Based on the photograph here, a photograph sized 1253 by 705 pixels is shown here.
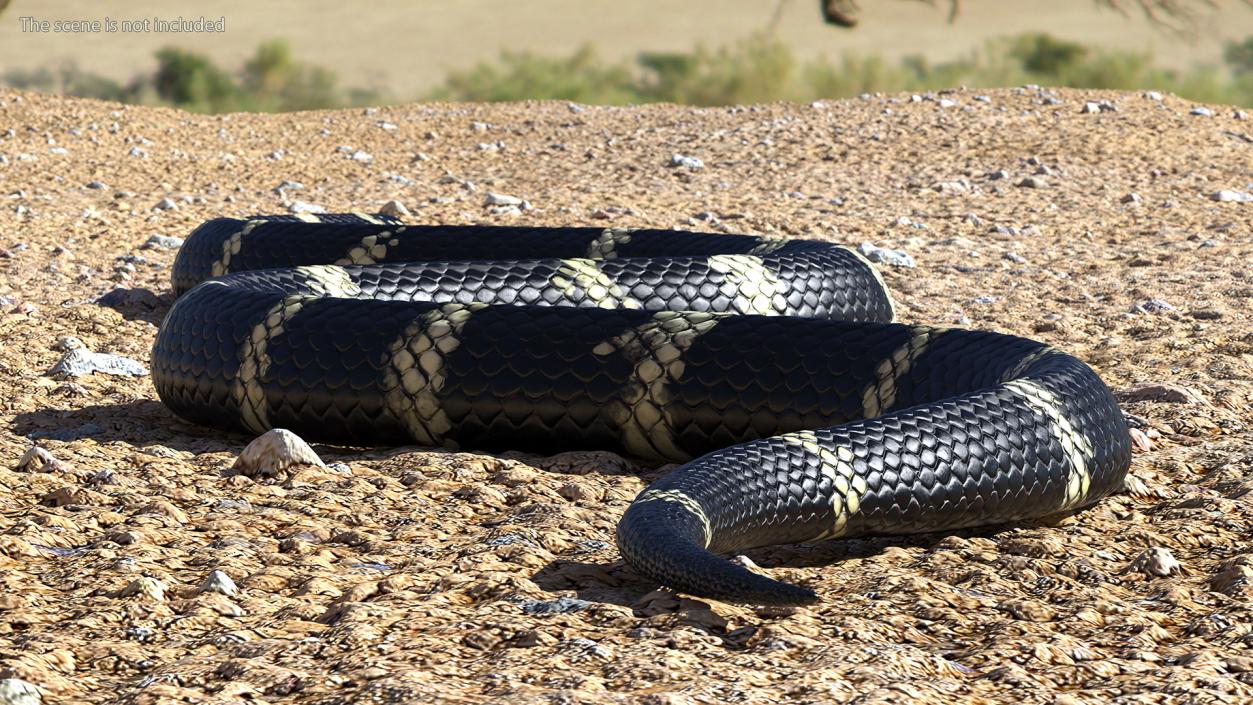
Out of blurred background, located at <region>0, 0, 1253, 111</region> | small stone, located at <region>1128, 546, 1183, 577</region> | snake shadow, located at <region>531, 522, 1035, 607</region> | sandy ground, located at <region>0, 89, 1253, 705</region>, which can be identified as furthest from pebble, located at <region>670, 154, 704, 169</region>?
blurred background, located at <region>0, 0, 1253, 111</region>

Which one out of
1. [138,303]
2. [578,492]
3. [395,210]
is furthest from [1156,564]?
[395,210]

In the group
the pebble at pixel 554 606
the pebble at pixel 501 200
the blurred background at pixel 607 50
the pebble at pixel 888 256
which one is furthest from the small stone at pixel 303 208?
the blurred background at pixel 607 50

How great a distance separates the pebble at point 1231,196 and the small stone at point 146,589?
873 cm

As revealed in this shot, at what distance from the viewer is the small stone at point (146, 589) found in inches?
127

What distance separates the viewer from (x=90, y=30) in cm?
3634

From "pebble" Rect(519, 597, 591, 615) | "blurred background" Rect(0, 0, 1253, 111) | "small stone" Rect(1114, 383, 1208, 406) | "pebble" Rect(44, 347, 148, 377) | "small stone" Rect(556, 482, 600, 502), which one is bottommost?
"blurred background" Rect(0, 0, 1253, 111)

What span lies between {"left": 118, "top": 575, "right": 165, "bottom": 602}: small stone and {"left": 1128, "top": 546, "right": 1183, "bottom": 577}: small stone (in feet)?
7.83

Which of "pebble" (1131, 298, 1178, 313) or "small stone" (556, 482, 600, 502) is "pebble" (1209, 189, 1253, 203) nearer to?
"pebble" (1131, 298, 1178, 313)

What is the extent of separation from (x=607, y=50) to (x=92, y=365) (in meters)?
32.5

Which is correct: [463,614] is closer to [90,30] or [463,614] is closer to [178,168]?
[178,168]

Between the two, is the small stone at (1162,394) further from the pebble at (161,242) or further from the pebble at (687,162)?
the pebble at (687,162)

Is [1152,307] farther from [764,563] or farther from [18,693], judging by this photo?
[18,693]

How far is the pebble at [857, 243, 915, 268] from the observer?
825 cm

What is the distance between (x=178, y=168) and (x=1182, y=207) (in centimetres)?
747
